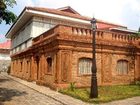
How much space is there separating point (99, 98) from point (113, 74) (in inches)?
243

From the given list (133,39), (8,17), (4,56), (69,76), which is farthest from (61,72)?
(4,56)

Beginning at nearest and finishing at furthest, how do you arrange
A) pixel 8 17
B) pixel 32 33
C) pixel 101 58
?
pixel 8 17, pixel 101 58, pixel 32 33

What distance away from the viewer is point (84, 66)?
60.0ft

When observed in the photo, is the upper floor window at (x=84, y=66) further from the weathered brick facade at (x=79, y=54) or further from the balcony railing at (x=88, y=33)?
the balcony railing at (x=88, y=33)

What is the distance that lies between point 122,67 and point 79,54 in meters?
4.38

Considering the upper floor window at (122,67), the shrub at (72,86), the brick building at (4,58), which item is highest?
the brick building at (4,58)

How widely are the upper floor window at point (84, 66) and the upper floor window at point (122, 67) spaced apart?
2.73 meters

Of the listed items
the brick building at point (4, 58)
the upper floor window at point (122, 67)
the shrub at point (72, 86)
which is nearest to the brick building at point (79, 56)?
the upper floor window at point (122, 67)

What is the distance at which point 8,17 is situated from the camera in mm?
13648

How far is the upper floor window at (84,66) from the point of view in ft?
59.4

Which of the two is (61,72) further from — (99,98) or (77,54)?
(99,98)

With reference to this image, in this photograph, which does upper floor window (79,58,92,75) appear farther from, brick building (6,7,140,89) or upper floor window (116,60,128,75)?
upper floor window (116,60,128,75)

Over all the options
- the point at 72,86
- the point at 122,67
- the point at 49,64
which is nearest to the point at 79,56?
the point at 72,86

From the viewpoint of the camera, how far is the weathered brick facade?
17156mm
